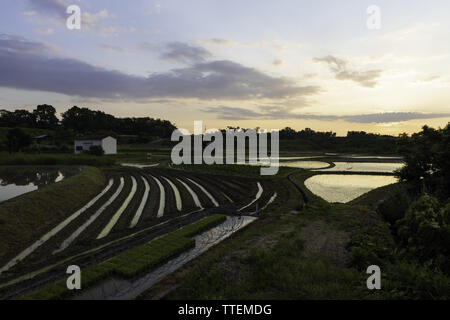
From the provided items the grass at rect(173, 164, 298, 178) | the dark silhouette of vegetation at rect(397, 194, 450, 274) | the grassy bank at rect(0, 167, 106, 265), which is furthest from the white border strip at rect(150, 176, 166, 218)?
the dark silhouette of vegetation at rect(397, 194, 450, 274)

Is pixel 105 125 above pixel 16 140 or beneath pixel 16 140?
above

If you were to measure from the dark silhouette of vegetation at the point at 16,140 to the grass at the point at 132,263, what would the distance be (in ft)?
231

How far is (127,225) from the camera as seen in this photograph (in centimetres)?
1733

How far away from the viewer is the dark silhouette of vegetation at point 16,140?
64.2m

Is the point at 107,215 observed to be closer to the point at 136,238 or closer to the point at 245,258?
the point at 136,238

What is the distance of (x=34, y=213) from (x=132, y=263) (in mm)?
11829

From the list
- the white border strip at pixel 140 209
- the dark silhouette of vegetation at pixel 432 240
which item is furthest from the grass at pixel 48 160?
the dark silhouette of vegetation at pixel 432 240

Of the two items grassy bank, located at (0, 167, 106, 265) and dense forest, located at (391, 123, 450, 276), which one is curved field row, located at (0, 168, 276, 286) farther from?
dense forest, located at (391, 123, 450, 276)

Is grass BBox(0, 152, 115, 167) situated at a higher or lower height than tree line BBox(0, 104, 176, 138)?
lower

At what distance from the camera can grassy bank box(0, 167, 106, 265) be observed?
14383 mm

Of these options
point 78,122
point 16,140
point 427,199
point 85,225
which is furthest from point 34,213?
point 78,122

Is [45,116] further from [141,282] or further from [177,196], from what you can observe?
[141,282]

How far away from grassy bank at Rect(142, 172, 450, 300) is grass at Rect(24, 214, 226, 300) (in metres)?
1.53

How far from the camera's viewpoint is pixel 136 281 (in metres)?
10.2
